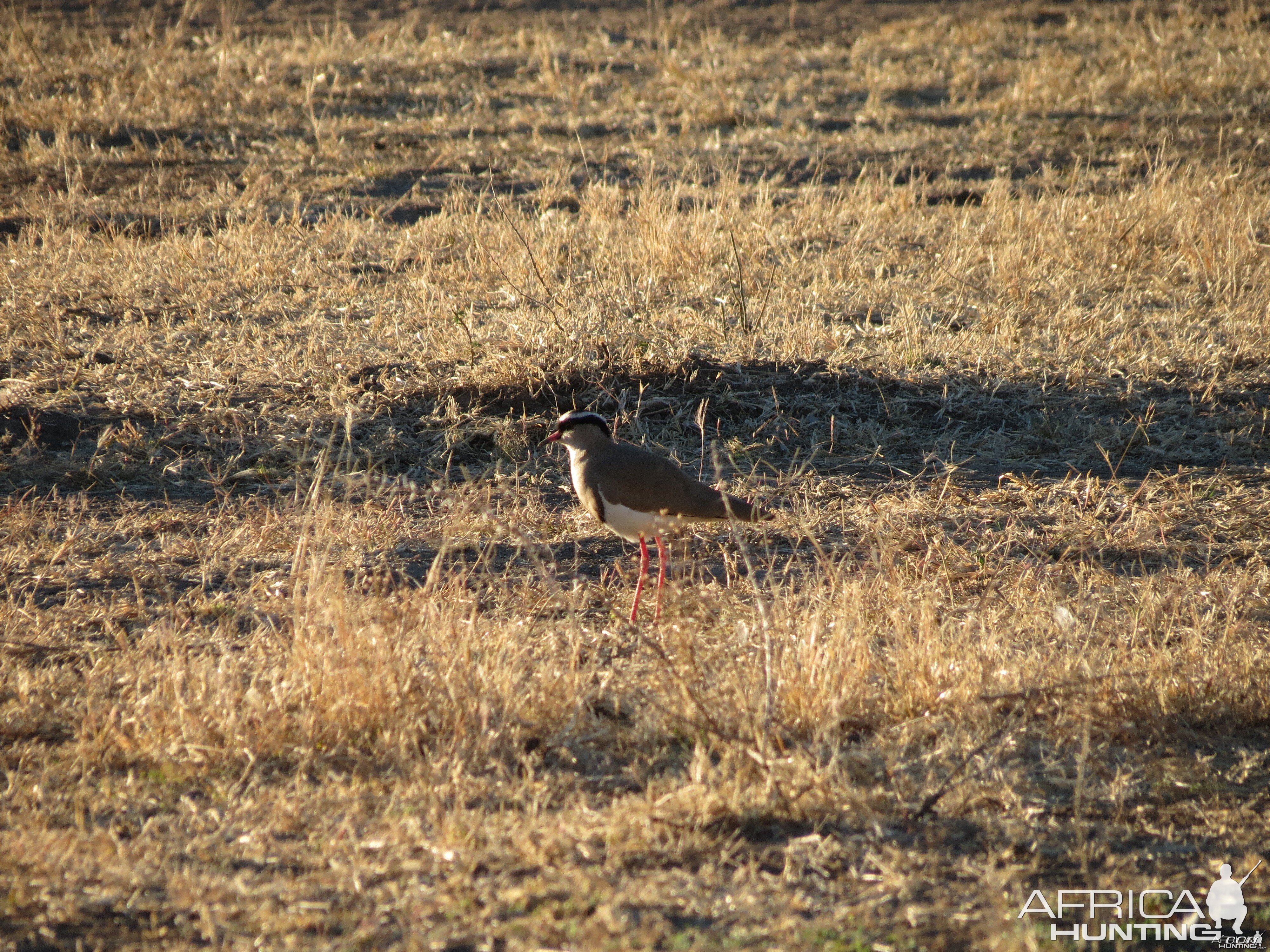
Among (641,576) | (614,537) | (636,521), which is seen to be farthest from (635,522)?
(614,537)

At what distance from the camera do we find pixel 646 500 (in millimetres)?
4953

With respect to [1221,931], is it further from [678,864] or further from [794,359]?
[794,359]

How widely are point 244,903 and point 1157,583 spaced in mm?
3817

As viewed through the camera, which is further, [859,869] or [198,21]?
[198,21]

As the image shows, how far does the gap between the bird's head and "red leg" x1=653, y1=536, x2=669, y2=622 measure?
22.5 inches

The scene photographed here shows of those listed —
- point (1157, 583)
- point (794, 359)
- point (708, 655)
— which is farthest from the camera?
point (794, 359)

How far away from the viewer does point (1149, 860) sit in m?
3.16

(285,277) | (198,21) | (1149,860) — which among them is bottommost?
(1149,860)

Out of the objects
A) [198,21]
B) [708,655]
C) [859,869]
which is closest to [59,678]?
[708,655]

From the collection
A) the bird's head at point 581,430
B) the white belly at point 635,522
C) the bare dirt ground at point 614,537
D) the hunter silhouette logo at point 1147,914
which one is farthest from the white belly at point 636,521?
the hunter silhouette logo at point 1147,914

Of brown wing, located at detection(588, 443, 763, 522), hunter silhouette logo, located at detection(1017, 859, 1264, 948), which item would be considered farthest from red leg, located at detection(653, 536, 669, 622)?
hunter silhouette logo, located at detection(1017, 859, 1264, 948)

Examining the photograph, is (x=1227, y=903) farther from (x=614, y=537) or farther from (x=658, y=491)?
(x=614, y=537)

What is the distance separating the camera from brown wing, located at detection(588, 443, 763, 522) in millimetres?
4969

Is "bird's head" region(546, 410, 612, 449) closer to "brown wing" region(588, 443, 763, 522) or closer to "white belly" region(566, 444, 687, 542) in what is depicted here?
"brown wing" region(588, 443, 763, 522)
